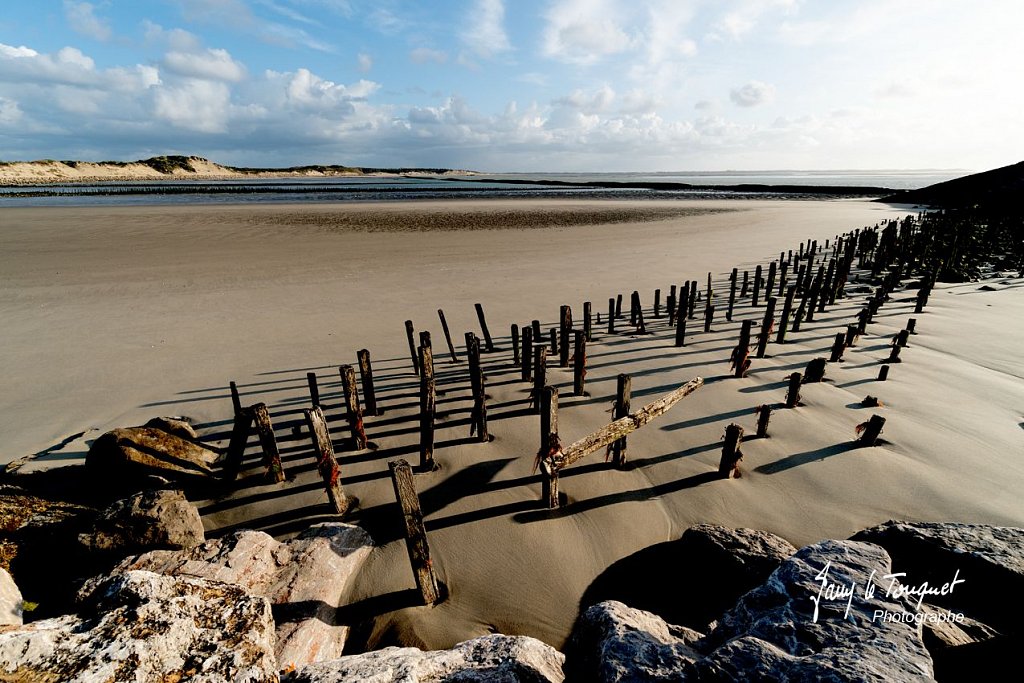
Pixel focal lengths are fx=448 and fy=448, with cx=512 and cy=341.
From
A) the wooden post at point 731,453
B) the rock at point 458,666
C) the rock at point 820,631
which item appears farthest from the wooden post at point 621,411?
the rock at point 458,666

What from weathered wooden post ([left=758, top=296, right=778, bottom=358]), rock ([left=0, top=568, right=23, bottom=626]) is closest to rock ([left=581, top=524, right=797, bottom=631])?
rock ([left=0, top=568, right=23, bottom=626])

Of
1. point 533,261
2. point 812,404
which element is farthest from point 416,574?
point 533,261

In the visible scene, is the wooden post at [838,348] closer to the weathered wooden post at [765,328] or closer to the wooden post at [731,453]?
the weathered wooden post at [765,328]

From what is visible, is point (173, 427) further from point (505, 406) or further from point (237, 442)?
point (505, 406)

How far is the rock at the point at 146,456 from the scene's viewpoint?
5.62 m

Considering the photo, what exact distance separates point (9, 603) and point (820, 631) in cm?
577

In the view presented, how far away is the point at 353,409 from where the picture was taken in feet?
21.8

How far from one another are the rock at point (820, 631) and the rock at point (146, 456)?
6375 mm

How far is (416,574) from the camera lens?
434cm

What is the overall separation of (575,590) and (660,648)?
1.83 meters

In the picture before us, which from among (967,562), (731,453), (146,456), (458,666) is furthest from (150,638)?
(967,562)

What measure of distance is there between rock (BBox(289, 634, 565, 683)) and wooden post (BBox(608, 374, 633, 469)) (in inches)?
118

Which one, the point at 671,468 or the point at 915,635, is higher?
the point at 915,635

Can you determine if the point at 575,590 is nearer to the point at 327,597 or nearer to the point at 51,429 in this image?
the point at 327,597
